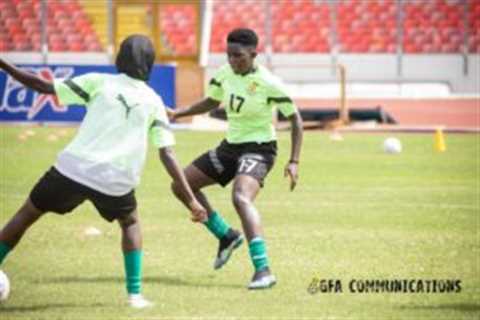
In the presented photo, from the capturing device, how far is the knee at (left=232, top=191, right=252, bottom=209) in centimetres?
1109

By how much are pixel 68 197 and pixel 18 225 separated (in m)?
0.43

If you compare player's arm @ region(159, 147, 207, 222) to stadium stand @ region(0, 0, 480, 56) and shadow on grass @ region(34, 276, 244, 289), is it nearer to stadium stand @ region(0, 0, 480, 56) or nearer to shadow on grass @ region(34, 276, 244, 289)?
shadow on grass @ region(34, 276, 244, 289)

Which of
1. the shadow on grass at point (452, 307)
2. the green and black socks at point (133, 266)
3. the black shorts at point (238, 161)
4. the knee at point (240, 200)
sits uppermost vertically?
the black shorts at point (238, 161)

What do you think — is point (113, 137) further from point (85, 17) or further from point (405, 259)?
point (85, 17)

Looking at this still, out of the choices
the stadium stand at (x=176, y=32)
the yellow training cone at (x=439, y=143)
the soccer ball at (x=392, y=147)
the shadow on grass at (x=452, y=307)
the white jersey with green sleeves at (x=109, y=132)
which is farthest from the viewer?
the stadium stand at (x=176, y=32)

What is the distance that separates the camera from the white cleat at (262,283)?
34.9 ft

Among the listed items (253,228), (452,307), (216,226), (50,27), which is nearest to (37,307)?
(253,228)

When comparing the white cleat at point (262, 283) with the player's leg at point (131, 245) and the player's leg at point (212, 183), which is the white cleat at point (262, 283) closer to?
the player's leg at point (212, 183)

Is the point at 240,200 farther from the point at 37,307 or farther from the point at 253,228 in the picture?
the point at 37,307

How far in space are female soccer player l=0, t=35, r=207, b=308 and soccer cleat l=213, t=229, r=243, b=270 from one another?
7.03 ft

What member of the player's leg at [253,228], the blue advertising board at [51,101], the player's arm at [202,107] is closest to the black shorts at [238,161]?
the player's leg at [253,228]

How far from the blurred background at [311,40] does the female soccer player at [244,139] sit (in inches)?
874

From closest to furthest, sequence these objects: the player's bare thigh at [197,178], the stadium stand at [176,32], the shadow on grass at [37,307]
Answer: the shadow on grass at [37,307] → the player's bare thigh at [197,178] → the stadium stand at [176,32]

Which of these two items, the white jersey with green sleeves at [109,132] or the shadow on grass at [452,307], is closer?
the white jersey with green sleeves at [109,132]
